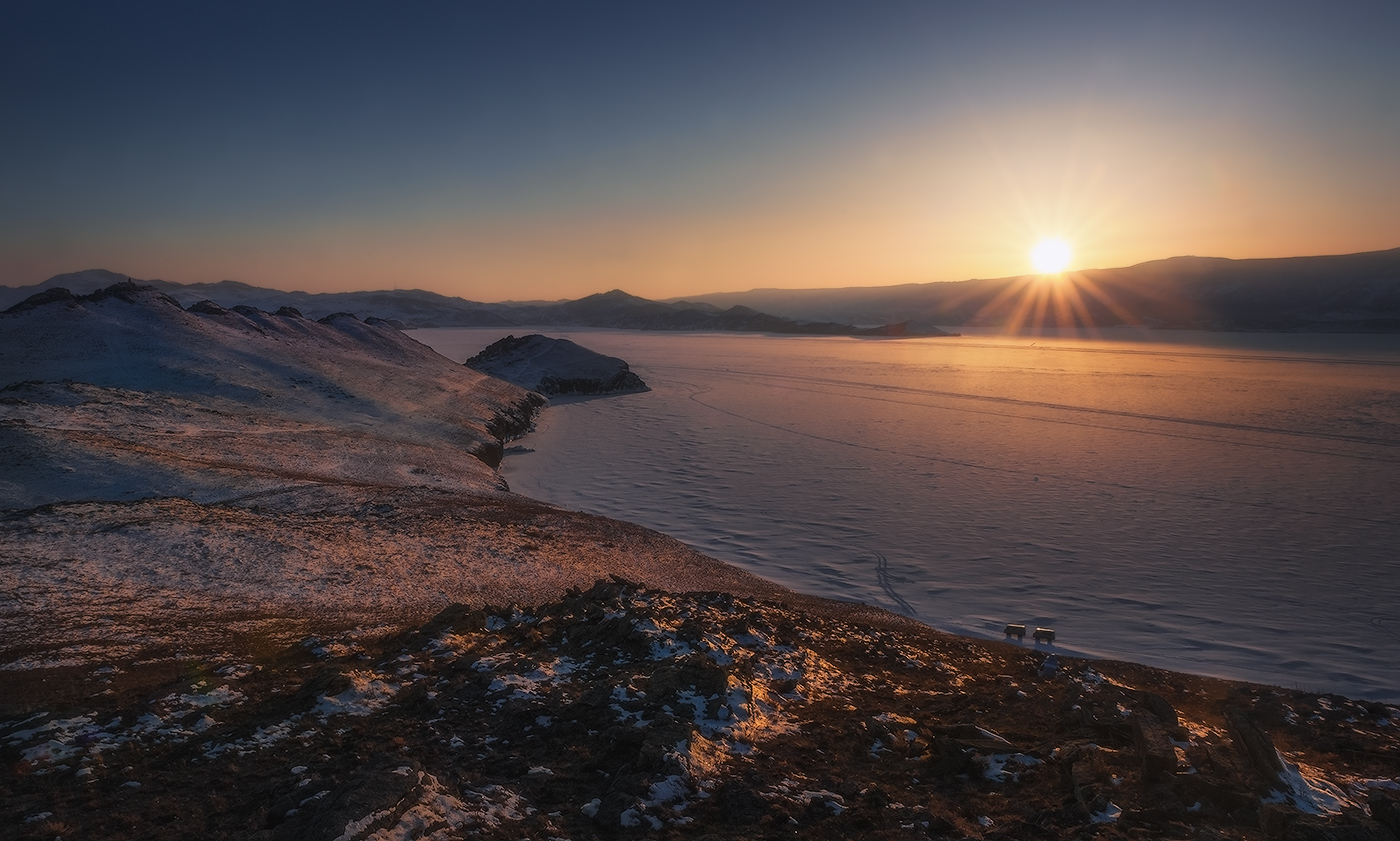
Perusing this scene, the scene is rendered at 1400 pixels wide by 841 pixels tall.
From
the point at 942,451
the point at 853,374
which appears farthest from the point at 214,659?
the point at 853,374

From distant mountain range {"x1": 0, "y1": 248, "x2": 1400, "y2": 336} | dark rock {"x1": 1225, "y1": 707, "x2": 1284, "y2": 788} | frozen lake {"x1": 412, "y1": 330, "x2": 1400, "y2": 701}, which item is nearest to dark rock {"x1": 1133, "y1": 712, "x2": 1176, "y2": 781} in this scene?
dark rock {"x1": 1225, "y1": 707, "x2": 1284, "y2": 788}

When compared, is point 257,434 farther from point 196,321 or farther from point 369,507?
Answer: point 196,321

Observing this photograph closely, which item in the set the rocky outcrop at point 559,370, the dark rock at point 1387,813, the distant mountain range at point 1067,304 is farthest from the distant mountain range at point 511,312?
the dark rock at point 1387,813

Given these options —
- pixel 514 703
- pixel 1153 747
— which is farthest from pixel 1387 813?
pixel 514 703

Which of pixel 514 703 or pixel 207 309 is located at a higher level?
pixel 207 309

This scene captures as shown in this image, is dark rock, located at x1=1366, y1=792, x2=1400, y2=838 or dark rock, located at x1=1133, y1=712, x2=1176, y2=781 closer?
dark rock, located at x1=1366, y1=792, x2=1400, y2=838

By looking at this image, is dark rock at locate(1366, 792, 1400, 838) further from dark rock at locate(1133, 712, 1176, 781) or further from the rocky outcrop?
the rocky outcrop

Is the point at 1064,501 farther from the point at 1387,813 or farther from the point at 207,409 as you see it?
the point at 207,409
